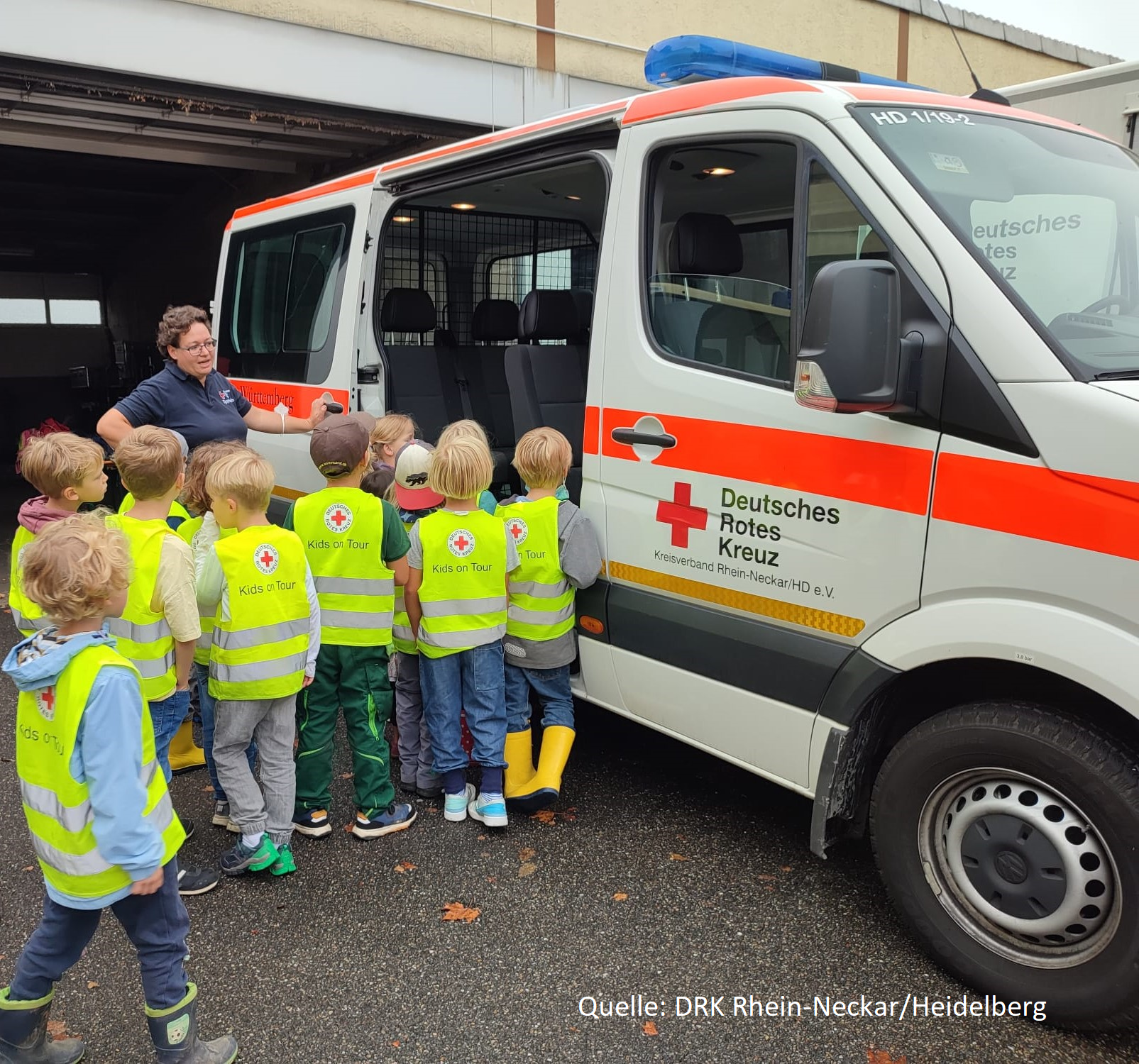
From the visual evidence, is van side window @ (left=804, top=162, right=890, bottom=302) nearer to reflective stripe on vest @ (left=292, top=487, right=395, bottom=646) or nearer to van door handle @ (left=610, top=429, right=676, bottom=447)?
van door handle @ (left=610, top=429, right=676, bottom=447)

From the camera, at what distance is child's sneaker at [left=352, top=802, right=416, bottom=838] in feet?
11.5

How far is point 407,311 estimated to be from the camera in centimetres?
523

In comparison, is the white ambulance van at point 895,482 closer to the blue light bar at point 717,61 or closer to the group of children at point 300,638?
the blue light bar at point 717,61

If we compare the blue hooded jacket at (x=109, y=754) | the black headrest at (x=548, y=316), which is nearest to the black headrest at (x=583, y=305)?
the black headrest at (x=548, y=316)

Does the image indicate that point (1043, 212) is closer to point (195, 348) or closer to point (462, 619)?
point (462, 619)

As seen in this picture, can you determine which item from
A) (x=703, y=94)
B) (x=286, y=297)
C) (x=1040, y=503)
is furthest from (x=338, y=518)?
(x=286, y=297)

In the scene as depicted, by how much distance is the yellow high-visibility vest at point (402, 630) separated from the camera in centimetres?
368

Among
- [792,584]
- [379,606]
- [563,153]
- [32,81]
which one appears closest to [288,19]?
[32,81]

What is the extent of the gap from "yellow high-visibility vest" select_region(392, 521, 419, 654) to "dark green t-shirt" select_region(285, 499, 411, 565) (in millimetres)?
222

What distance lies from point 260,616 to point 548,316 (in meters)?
2.44

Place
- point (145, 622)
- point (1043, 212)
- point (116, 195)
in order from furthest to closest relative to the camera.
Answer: point (116, 195)
point (145, 622)
point (1043, 212)

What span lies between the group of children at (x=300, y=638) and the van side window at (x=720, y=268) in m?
0.70

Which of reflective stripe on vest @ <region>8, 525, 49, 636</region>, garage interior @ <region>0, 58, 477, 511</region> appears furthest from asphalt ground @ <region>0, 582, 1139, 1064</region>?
garage interior @ <region>0, 58, 477, 511</region>

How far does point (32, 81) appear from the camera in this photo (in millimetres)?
7668
